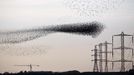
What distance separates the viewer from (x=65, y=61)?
8.59 m

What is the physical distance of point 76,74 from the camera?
8.46 meters

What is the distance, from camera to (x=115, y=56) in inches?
341

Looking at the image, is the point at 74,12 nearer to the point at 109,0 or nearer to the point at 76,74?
the point at 109,0

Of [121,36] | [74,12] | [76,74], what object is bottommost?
[76,74]

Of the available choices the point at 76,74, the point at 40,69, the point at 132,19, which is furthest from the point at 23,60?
the point at 132,19

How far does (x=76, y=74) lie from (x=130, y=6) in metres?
1.82

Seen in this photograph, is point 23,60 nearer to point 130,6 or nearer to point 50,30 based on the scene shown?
point 50,30

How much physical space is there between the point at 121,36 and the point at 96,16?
2.21ft

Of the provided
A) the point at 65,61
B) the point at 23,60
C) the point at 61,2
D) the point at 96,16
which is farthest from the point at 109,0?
the point at 23,60

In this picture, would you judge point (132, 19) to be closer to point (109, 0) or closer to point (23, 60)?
point (109, 0)

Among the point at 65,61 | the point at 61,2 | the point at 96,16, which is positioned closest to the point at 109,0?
the point at 96,16

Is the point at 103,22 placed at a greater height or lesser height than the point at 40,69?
greater

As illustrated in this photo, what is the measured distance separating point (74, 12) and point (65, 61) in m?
1.05

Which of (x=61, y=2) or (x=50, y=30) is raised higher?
(x=61, y=2)
